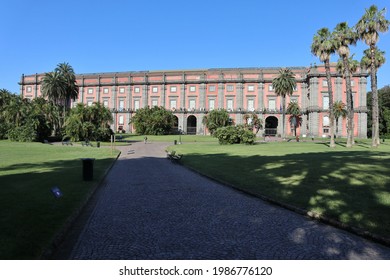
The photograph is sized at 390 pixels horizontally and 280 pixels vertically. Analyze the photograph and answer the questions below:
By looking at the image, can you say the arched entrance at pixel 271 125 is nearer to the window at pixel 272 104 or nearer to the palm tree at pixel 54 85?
the window at pixel 272 104

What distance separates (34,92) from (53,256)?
9074cm

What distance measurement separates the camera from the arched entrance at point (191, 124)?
251 feet

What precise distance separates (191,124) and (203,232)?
73393 millimetres

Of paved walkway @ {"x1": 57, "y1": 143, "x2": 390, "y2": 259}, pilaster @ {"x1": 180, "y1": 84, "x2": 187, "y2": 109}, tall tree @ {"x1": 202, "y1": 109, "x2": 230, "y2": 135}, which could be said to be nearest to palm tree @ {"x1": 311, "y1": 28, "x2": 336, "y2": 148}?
paved walkway @ {"x1": 57, "y1": 143, "x2": 390, "y2": 259}

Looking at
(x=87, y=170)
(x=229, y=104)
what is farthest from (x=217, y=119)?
(x=87, y=170)

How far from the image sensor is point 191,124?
259ft

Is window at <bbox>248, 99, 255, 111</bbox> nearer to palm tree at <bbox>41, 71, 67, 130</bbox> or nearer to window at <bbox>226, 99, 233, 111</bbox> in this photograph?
window at <bbox>226, 99, 233, 111</bbox>

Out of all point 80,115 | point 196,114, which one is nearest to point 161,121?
point 196,114

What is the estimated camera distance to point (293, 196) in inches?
338

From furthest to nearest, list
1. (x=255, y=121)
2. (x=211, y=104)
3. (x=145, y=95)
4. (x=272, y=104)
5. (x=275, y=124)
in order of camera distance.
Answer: (x=145, y=95) → (x=275, y=124) → (x=211, y=104) → (x=272, y=104) → (x=255, y=121)

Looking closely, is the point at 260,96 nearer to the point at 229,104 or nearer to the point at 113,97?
the point at 229,104

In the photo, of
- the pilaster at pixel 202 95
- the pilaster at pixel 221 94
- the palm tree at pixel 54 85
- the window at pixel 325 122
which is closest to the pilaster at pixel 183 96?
the pilaster at pixel 202 95

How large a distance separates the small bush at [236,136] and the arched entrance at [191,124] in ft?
121

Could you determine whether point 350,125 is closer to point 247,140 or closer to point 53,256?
point 247,140
